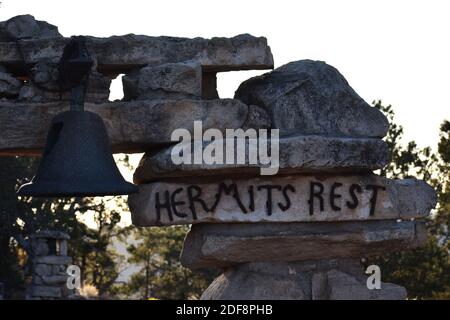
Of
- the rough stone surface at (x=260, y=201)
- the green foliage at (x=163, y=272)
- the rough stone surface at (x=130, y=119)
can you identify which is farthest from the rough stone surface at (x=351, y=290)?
the green foliage at (x=163, y=272)

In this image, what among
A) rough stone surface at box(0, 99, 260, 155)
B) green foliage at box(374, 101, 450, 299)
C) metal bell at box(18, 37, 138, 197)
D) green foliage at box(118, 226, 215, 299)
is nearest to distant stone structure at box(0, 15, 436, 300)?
rough stone surface at box(0, 99, 260, 155)

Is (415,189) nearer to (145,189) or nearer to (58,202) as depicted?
(145,189)

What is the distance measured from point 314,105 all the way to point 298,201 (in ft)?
2.01

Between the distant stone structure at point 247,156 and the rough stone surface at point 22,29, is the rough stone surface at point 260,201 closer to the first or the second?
the distant stone structure at point 247,156

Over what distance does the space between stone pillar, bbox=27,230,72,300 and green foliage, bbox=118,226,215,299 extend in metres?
7.24

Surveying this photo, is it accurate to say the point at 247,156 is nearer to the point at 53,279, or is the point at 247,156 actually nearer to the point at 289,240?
the point at 289,240

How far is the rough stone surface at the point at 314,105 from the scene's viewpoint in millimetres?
7176

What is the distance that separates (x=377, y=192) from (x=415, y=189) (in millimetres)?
297

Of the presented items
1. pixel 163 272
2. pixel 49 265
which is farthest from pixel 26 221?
pixel 163 272

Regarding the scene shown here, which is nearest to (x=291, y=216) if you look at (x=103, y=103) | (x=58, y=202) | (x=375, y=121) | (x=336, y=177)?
(x=336, y=177)

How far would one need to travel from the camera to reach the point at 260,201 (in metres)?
7.10

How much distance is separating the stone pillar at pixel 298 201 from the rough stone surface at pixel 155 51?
237 millimetres

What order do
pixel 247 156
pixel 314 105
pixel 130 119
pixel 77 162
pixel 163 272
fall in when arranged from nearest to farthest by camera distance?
pixel 77 162 → pixel 247 156 → pixel 130 119 → pixel 314 105 → pixel 163 272

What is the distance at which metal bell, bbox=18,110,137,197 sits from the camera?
660 centimetres
